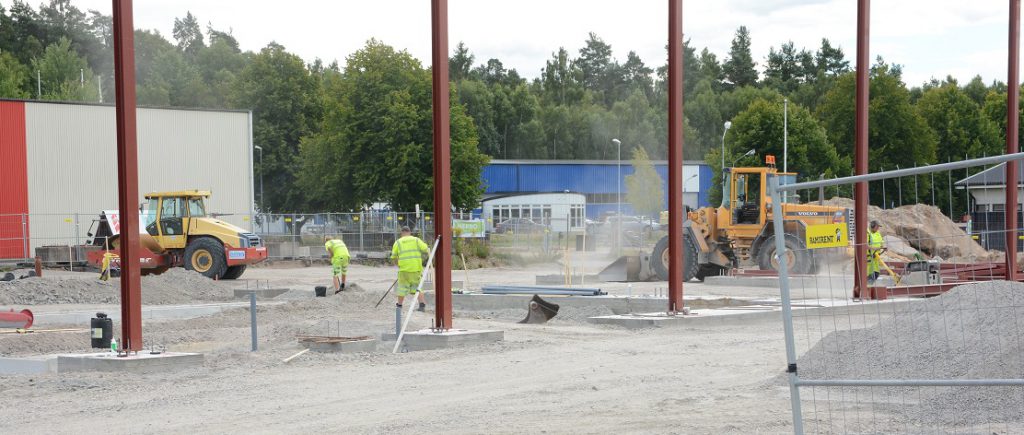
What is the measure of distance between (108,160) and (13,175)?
3.39 metres

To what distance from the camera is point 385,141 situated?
55531 mm

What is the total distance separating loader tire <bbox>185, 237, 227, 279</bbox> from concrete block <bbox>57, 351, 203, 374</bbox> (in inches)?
760

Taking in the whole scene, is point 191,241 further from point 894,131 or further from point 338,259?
point 894,131

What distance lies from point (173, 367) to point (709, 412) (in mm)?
6093

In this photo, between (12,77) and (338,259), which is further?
(12,77)

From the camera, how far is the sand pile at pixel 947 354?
873 centimetres

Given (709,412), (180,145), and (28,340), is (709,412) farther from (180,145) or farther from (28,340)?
(180,145)

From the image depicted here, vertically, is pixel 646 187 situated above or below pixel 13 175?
below

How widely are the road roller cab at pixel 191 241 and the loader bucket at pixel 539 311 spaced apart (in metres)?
14.9

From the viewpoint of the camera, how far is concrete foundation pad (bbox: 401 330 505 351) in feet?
47.1

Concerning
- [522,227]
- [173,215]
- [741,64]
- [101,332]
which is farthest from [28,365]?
[741,64]

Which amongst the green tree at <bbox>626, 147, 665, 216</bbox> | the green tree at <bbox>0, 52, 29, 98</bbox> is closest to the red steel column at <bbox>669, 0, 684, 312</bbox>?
the green tree at <bbox>626, 147, 665, 216</bbox>

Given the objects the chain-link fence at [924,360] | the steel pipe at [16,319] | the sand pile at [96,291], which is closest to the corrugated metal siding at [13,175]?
the sand pile at [96,291]

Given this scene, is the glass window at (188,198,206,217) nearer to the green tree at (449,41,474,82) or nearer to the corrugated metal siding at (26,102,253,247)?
the corrugated metal siding at (26,102,253,247)
